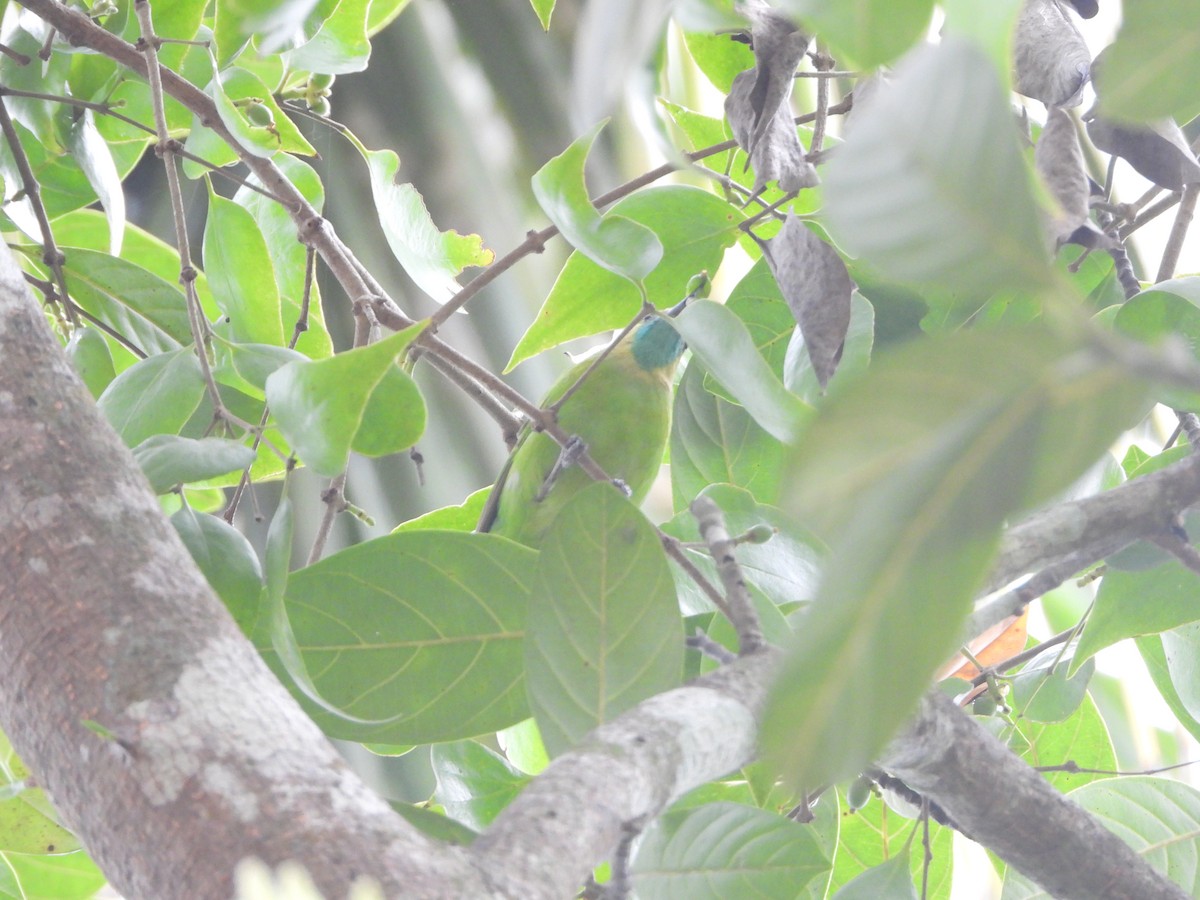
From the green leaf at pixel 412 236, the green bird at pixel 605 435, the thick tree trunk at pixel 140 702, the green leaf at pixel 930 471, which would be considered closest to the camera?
the green leaf at pixel 930 471

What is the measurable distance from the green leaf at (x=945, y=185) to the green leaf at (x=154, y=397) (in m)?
0.55

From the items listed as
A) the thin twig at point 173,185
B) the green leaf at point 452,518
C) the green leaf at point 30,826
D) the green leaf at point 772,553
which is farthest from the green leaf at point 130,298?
the green leaf at point 772,553

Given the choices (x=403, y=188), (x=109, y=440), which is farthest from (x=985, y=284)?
(x=403, y=188)

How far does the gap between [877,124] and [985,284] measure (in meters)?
0.04

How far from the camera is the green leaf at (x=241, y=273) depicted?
755mm

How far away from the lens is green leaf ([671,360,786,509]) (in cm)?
82

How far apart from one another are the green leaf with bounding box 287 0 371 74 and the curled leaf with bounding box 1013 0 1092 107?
0.44 metres

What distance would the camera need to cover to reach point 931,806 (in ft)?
2.32

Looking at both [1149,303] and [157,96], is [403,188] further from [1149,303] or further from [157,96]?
[1149,303]

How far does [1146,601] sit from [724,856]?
330mm

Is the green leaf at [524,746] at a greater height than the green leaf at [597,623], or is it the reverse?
the green leaf at [597,623]

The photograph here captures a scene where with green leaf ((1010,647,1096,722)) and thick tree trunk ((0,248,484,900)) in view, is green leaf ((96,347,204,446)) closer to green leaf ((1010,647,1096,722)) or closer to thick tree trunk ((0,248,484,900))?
thick tree trunk ((0,248,484,900))

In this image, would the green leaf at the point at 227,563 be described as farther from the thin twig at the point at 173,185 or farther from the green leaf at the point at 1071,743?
the green leaf at the point at 1071,743

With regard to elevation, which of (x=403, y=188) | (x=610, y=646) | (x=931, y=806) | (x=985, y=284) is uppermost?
(x=403, y=188)
